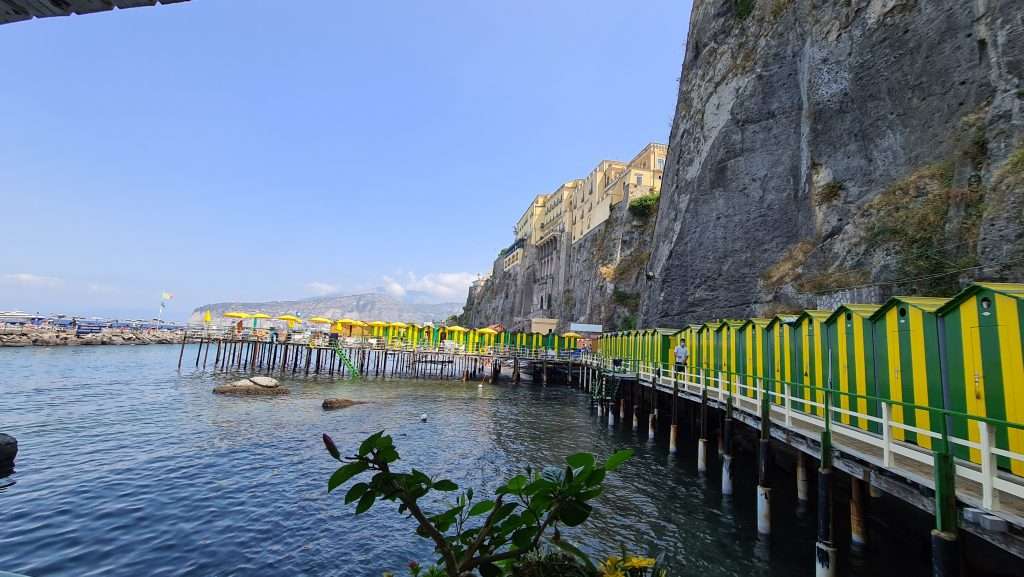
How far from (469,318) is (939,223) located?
409 feet

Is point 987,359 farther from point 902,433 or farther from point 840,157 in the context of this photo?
point 840,157

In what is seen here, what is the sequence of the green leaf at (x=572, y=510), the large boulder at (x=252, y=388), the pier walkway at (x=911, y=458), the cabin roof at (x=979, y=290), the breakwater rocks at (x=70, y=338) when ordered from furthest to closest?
1. the breakwater rocks at (x=70, y=338)
2. the large boulder at (x=252, y=388)
3. the cabin roof at (x=979, y=290)
4. the pier walkway at (x=911, y=458)
5. the green leaf at (x=572, y=510)

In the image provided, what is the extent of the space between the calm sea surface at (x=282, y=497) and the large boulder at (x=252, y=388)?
412 centimetres

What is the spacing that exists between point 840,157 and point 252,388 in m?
38.5

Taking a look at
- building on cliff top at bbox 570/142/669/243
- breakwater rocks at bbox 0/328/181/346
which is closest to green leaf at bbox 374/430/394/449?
building on cliff top at bbox 570/142/669/243

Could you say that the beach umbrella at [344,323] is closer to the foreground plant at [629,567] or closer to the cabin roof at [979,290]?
the cabin roof at [979,290]

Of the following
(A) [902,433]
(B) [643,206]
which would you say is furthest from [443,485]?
(B) [643,206]

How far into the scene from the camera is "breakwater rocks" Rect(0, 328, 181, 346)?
6988cm

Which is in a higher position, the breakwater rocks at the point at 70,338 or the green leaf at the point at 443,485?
the green leaf at the point at 443,485

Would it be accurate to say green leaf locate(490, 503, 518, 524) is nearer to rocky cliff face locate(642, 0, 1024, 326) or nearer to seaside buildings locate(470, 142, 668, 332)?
rocky cliff face locate(642, 0, 1024, 326)

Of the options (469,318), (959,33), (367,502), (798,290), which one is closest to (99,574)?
(367,502)

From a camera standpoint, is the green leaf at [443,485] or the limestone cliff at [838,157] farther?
the limestone cliff at [838,157]

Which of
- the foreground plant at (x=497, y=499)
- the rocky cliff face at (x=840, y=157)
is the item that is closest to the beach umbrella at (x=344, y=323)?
the rocky cliff face at (x=840, y=157)

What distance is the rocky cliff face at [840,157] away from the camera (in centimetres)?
1909
